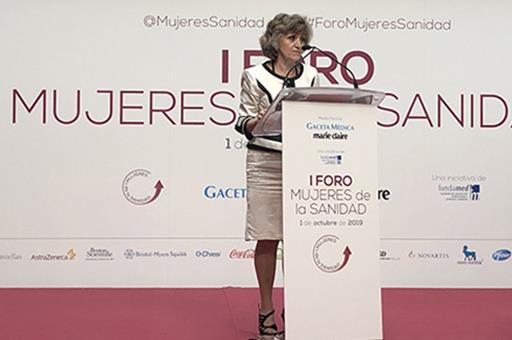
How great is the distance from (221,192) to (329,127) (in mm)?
1671

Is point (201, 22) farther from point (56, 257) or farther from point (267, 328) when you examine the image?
point (267, 328)

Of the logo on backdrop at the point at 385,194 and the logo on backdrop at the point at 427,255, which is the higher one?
the logo on backdrop at the point at 385,194

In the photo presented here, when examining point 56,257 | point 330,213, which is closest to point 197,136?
point 56,257

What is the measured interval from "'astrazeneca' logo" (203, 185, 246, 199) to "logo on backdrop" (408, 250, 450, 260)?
1024 mm

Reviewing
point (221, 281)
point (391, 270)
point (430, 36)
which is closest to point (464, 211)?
point (391, 270)

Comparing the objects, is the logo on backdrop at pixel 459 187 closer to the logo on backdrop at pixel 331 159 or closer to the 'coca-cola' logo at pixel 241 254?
the 'coca-cola' logo at pixel 241 254

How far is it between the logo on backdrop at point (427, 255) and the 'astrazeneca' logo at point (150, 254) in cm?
130

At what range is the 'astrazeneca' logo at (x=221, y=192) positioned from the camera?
379 centimetres

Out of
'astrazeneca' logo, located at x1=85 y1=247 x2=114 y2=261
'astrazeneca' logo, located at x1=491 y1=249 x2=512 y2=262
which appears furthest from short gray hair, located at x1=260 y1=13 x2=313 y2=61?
'astrazeneca' logo, located at x1=491 y1=249 x2=512 y2=262

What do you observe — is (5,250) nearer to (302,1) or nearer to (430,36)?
(302,1)

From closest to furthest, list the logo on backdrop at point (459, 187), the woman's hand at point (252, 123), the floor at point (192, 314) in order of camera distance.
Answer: the woman's hand at point (252, 123) → the floor at point (192, 314) → the logo on backdrop at point (459, 187)

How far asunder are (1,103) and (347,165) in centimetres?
231

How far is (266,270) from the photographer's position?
2.44 m

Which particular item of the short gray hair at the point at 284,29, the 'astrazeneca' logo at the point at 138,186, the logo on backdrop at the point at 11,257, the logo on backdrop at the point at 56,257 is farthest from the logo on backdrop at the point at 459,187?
the logo on backdrop at the point at 11,257
